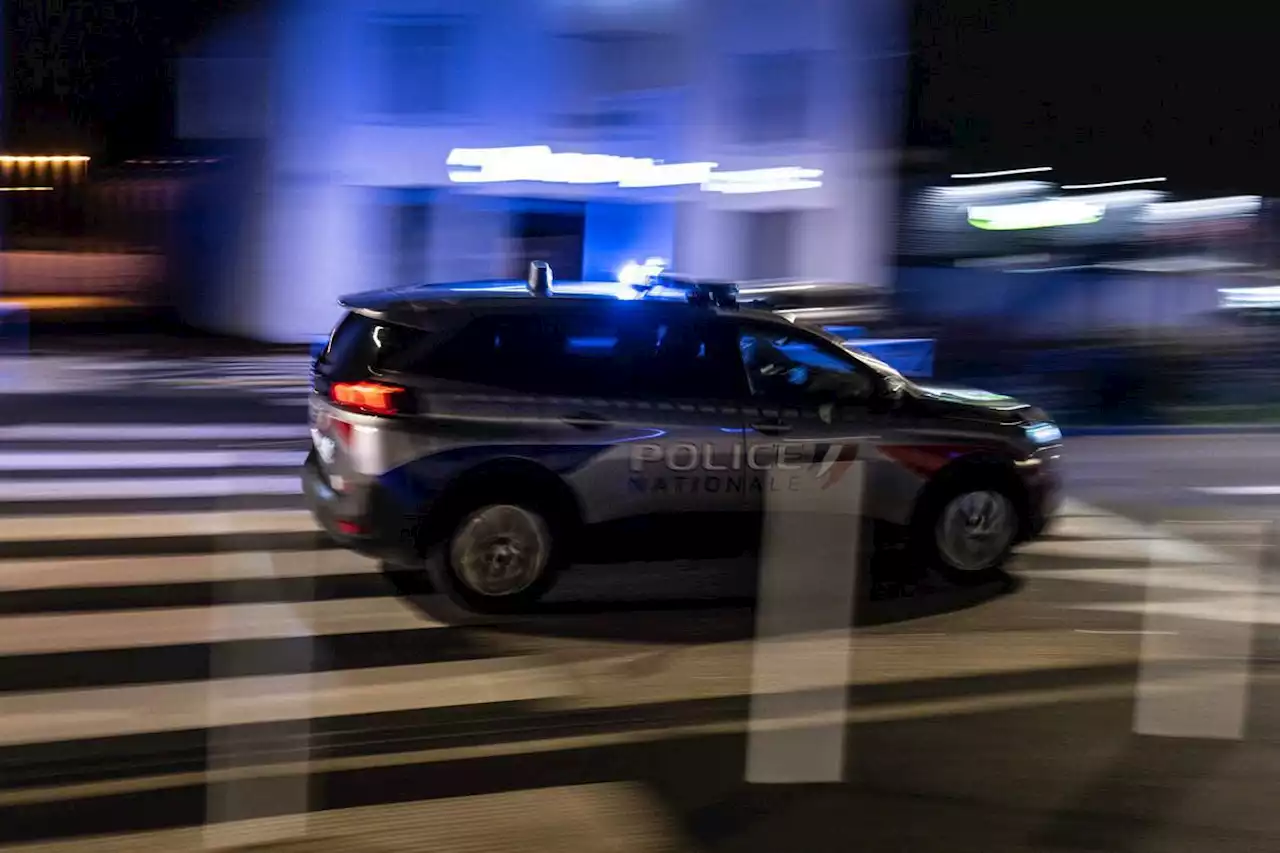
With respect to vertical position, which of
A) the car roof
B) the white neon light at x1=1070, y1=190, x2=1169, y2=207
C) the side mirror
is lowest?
the side mirror

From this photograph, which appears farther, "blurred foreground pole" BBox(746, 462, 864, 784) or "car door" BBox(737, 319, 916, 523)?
"car door" BBox(737, 319, 916, 523)

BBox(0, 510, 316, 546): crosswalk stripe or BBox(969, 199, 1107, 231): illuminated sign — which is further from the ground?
BBox(969, 199, 1107, 231): illuminated sign

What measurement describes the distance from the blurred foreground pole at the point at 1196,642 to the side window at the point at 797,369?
6.69ft

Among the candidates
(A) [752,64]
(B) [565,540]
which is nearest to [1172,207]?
(A) [752,64]

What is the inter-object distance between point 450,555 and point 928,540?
109 inches

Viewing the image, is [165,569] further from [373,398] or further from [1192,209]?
[1192,209]

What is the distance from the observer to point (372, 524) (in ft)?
23.1

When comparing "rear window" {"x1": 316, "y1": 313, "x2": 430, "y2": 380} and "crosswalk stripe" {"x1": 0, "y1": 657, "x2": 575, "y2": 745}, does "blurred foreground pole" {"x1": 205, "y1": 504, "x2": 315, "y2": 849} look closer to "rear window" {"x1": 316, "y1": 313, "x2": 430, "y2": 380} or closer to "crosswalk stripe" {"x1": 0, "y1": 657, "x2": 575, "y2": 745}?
"crosswalk stripe" {"x1": 0, "y1": 657, "x2": 575, "y2": 745}

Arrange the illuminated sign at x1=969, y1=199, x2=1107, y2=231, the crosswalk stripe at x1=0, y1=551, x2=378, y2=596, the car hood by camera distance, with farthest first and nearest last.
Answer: the illuminated sign at x1=969, y1=199, x2=1107, y2=231 < the car hood < the crosswalk stripe at x1=0, y1=551, x2=378, y2=596

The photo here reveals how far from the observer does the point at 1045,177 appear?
29281 mm

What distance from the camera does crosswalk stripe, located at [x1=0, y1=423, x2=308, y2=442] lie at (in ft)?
41.1

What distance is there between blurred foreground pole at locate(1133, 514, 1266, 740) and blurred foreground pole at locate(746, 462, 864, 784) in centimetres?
136

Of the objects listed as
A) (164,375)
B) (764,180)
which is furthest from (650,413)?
(764,180)

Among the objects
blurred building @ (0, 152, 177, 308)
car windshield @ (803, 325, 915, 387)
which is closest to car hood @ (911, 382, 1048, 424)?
car windshield @ (803, 325, 915, 387)
